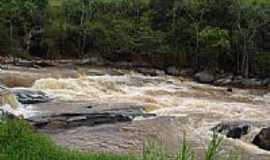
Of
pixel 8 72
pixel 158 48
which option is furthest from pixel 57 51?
pixel 8 72

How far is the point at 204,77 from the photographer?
1192 inches

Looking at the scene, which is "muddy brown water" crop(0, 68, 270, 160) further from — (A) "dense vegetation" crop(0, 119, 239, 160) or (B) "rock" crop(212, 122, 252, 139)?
(A) "dense vegetation" crop(0, 119, 239, 160)

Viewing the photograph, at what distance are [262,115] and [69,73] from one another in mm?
A: 11339

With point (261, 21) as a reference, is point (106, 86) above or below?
below

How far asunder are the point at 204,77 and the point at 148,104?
1091cm

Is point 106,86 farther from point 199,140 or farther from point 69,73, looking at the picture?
point 199,140

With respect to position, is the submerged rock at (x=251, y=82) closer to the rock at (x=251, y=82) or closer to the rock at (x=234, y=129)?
the rock at (x=251, y=82)

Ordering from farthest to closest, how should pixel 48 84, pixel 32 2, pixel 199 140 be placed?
pixel 32 2 < pixel 48 84 < pixel 199 140

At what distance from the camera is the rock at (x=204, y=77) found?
29.8m

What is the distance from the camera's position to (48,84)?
75.2 ft

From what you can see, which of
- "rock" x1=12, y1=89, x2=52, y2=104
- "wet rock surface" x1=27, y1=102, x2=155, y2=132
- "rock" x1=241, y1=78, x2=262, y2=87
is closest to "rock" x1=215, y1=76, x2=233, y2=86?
"rock" x1=241, y1=78, x2=262, y2=87

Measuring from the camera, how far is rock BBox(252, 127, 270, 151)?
569 inches

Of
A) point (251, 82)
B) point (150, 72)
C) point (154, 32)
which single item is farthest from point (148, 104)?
point (154, 32)

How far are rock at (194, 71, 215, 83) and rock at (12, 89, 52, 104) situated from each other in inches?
459
